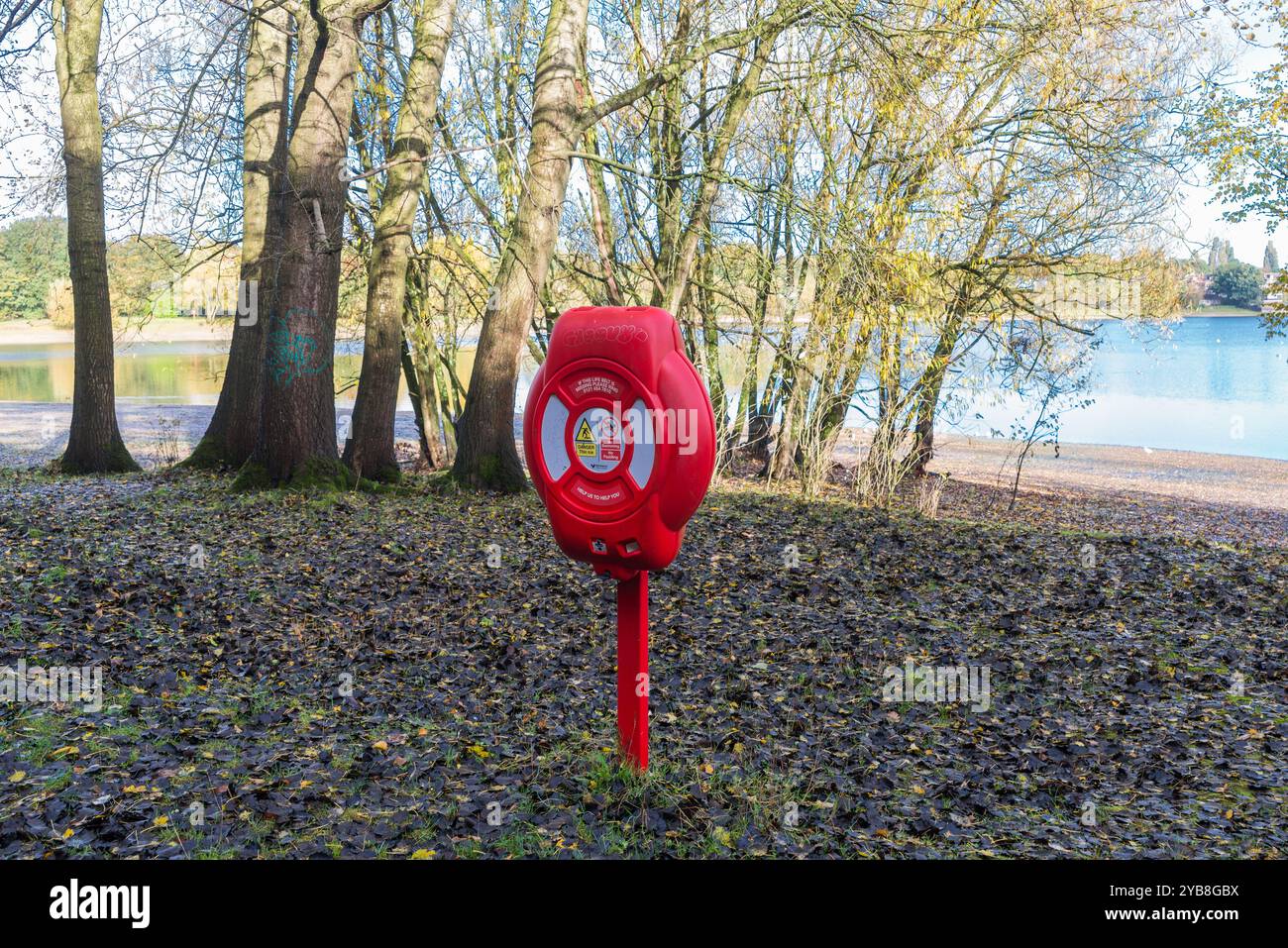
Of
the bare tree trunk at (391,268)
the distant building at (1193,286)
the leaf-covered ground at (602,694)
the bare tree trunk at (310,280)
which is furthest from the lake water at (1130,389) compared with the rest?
the leaf-covered ground at (602,694)

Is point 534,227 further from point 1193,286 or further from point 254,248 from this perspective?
point 1193,286

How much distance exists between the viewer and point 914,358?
11.3m

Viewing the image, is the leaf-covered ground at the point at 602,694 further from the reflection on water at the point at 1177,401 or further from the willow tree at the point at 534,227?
the reflection on water at the point at 1177,401

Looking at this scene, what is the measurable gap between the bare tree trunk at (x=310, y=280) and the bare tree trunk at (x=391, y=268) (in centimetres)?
66

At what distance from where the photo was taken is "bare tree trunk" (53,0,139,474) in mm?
11844

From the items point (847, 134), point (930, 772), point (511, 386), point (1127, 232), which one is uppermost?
point (847, 134)

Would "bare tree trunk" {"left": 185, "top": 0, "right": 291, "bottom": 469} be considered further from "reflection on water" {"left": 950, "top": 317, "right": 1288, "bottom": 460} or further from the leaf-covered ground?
"reflection on water" {"left": 950, "top": 317, "right": 1288, "bottom": 460}

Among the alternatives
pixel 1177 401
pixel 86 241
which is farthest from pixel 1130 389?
pixel 86 241

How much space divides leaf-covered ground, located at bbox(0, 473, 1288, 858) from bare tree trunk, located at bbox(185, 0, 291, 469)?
2857 millimetres

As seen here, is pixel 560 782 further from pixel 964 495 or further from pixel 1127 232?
pixel 964 495

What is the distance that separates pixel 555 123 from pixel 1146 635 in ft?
22.6

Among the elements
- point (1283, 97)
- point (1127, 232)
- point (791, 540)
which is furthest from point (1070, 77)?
point (791, 540)

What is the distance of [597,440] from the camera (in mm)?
3453
